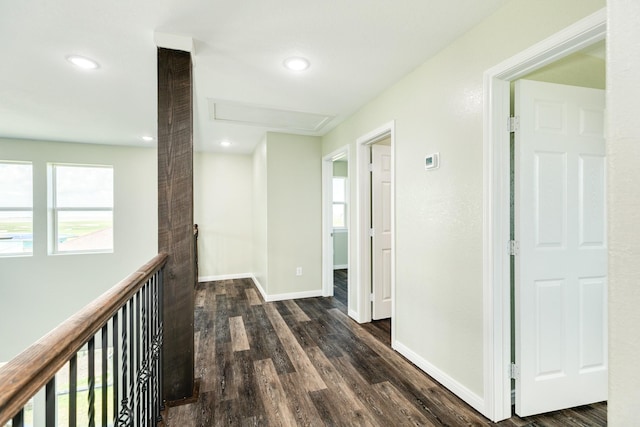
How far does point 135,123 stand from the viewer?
3.71 meters

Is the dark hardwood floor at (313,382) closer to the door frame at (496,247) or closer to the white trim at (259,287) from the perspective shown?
the door frame at (496,247)

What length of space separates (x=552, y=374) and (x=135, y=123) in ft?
15.7

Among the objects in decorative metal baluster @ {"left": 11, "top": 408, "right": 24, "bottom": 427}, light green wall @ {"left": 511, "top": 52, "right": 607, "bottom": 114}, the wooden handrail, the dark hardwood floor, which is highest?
light green wall @ {"left": 511, "top": 52, "right": 607, "bottom": 114}

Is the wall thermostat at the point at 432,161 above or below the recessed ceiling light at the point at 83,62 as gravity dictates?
below

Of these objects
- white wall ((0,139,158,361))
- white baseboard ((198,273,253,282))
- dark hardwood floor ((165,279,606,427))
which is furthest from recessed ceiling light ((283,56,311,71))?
white baseboard ((198,273,253,282))

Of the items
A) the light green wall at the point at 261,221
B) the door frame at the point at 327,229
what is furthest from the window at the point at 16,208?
the door frame at the point at 327,229

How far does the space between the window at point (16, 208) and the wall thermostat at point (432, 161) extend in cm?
569

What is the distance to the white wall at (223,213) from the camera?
5.29 metres

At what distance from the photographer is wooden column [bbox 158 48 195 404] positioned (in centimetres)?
182

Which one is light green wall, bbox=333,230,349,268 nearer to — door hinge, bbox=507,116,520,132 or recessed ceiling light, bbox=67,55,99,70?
door hinge, bbox=507,116,520,132

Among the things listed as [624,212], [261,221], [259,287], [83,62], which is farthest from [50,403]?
[259,287]

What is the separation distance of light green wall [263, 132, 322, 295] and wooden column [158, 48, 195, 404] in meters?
2.20

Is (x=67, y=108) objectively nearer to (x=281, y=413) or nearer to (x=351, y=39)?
(x=351, y=39)

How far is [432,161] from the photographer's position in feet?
7.03
